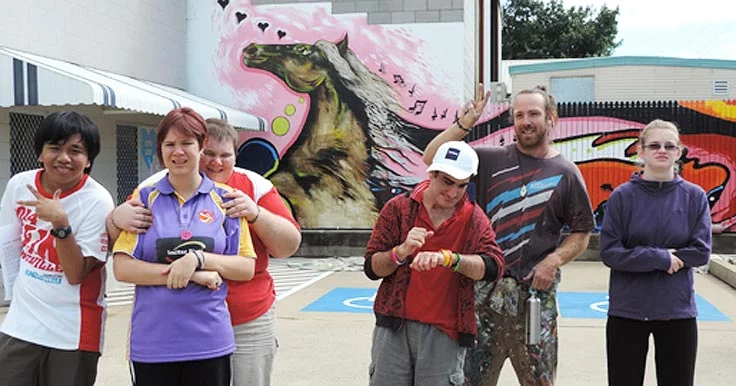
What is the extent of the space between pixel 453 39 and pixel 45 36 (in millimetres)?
7041

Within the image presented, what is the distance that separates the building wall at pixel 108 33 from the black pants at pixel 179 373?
25.6 feet

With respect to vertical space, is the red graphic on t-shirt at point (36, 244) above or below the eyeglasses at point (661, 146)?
below

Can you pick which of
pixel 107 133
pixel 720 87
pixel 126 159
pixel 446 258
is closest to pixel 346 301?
pixel 107 133

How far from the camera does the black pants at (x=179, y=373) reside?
288 cm

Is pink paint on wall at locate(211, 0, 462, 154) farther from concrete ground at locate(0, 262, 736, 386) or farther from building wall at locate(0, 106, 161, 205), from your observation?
concrete ground at locate(0, 262, 736, 386)

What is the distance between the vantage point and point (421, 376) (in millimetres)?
3275

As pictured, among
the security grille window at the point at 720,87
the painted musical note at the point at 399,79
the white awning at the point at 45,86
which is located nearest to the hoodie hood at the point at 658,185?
the white awning at the point at 45,86

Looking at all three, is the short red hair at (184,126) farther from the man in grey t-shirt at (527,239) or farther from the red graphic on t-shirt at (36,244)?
the man in grey t-shirt at (527,239)

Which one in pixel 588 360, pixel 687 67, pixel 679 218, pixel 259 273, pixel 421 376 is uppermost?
pixel 687 67

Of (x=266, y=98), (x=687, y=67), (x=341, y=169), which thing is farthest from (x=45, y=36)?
(x=687, y=67)

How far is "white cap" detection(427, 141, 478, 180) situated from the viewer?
3166mm

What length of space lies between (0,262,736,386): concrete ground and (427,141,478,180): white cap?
293 cm

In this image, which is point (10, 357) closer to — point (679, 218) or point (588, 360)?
point (679, 218)

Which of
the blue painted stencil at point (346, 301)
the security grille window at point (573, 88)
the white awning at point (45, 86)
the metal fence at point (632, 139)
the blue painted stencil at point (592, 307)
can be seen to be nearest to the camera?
the blue painted stencil at point (592, 307)
